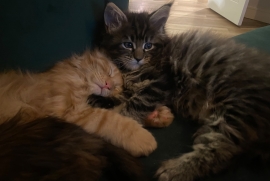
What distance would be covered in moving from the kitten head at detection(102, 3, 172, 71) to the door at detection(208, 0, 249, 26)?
86.2 inches

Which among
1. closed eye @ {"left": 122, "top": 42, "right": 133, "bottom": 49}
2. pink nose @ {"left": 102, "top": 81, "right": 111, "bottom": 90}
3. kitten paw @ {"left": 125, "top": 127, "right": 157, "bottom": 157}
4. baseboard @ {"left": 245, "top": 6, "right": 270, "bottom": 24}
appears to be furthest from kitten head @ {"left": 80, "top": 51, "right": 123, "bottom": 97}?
baseboard @ {"left": 245, "top": 6, "right": 270, "bottom": 24}

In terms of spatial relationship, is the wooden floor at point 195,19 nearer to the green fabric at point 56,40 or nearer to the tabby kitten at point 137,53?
the tabby kitten at point 137,53

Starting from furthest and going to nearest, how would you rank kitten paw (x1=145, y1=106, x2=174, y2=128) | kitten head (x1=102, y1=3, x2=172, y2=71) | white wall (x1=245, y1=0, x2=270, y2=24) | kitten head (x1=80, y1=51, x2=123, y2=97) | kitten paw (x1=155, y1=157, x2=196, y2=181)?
1. white wall (x1=245, y1=0, x2=270, y2=24)
2. kitten head (x1=102, y1=3, x2=172, y2=71)
3. kitten head (x1=80, y1=51, x2=123, y2=97)
4. kitten paw (x1=145, y1=106, x2=174, y2=128)
5. kitten paw (x1=155, y1=157, x2=196, y2=181)

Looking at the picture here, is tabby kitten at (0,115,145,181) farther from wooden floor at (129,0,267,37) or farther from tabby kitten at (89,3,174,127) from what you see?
wooden floor at (129,0,267,37)

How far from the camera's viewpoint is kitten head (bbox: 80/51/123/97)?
1.22 metres

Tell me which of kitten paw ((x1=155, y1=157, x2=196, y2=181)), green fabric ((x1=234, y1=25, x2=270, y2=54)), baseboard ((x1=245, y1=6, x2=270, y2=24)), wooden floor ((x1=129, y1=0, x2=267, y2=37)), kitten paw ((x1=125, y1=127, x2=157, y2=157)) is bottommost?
wooden floor ((x1=129, y1=0, x2=267, y2=37))

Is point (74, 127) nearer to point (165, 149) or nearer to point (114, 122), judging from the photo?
point (114, 122)

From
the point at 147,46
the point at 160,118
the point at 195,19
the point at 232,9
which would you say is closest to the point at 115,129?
the point at 160,118

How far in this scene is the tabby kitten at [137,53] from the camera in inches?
48.3

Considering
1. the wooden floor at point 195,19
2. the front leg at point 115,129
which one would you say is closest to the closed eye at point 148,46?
the front leg at point 115,129

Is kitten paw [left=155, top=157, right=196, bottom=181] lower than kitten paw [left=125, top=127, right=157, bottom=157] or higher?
lower

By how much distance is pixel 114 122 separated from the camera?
1.01 meters

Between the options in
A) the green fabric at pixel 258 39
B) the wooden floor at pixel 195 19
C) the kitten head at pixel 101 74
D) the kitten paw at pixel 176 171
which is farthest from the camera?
the wooden floor at pixel 195 19

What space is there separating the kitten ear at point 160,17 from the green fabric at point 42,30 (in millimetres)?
313
